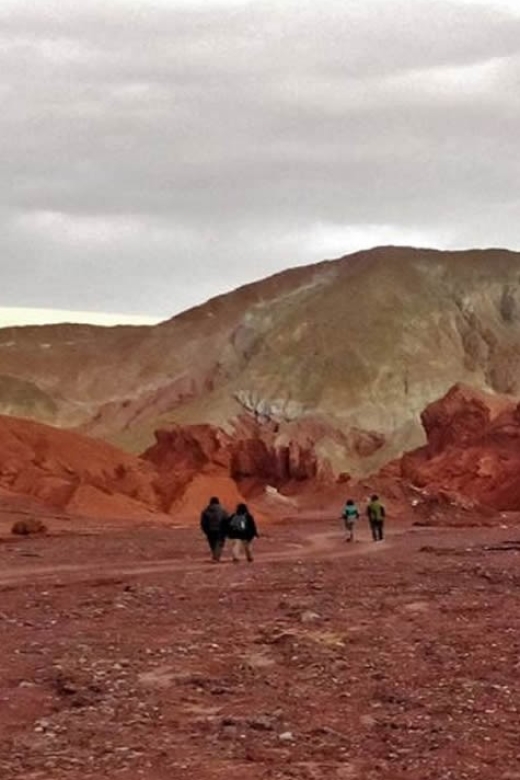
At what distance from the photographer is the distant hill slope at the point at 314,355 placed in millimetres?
124438

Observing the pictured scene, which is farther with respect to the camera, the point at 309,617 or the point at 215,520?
the point at 215,520

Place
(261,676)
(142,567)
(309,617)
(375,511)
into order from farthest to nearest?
(375,511)
(142,567)
(309,617)
(261,676)

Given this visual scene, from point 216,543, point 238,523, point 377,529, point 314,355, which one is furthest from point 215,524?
point 314,355

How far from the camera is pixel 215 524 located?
2911cm

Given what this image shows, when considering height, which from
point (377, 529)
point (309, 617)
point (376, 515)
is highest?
point (376, 515)

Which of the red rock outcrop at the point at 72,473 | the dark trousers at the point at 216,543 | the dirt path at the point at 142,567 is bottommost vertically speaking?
the dirt path at the point at 142,567

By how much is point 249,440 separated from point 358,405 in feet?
123

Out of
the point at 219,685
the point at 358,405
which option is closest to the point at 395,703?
the point at 219,685

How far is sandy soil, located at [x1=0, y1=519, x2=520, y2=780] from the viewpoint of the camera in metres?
10.8

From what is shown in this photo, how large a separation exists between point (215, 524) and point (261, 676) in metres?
15.1

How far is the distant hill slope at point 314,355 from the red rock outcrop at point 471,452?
2389 centimetres

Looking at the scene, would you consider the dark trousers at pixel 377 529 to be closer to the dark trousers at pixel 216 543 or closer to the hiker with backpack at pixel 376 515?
the hiker with backpack at pixel 376 515

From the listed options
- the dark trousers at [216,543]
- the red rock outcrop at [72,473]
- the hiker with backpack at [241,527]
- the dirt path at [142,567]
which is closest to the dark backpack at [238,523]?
the hiker with backpack at [241,527]

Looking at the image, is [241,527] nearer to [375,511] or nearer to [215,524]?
[215,524]
